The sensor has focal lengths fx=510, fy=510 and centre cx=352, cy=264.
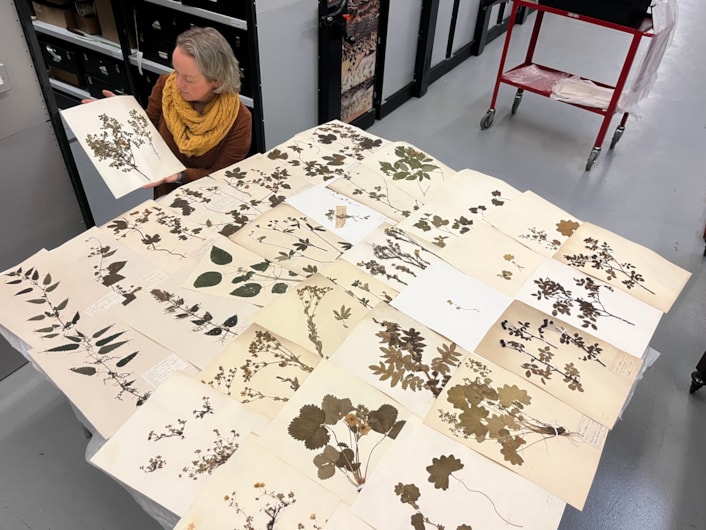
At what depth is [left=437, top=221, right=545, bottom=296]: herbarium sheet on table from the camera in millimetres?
1271

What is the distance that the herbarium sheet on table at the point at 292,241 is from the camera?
1.29m

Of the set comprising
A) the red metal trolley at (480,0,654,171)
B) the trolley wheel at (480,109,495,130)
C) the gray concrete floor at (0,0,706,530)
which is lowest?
the gray concrete floor at (0,0,706,530)

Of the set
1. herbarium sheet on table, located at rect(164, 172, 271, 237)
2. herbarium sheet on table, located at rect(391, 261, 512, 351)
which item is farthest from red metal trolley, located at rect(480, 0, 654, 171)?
herbarium sheet on table, located at rect(164, 172, 271, 237)

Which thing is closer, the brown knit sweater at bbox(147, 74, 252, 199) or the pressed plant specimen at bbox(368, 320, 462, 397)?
the pressed plant specimen at bbox(368, 320, 462, 397)

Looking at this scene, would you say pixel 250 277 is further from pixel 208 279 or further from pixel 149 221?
pixel 149 221

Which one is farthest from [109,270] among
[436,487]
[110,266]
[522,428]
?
[522,428]

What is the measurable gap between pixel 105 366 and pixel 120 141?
0.72 m

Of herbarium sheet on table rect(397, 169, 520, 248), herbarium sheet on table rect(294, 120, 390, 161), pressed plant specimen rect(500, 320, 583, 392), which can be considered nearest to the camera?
pressed plant specimen rect(500, 320, 583, 392)

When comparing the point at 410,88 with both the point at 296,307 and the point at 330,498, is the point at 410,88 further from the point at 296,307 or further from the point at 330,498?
the point at 330,498

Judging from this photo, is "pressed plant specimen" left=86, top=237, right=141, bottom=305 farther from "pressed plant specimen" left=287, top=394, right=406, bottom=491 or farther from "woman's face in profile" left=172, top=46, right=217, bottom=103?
"woman's face in profile" left=172, top=46, right=217, bottom=103

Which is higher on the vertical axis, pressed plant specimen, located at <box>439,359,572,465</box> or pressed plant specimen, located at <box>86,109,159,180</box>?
pressed plant specimen, located at <box>86,109,159,180</box>

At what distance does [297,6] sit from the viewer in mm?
2488

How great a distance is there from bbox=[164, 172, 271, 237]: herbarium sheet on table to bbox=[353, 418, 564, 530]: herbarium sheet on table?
757mm

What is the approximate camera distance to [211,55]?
1671 mm
